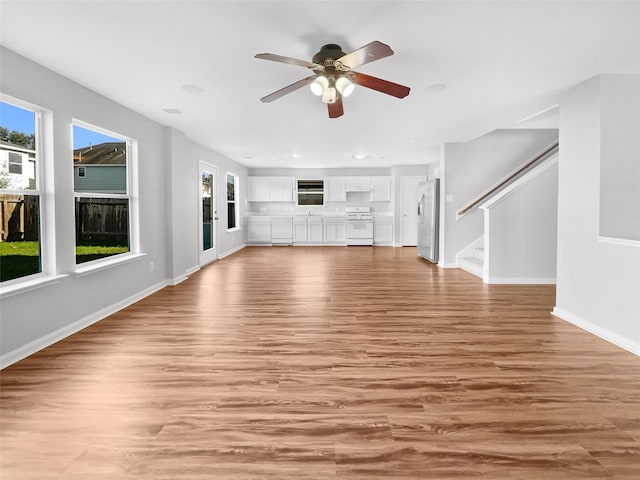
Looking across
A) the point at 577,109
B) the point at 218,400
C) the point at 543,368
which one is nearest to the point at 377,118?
the point at 577,109

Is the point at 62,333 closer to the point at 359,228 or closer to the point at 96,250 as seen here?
the point at 96,250

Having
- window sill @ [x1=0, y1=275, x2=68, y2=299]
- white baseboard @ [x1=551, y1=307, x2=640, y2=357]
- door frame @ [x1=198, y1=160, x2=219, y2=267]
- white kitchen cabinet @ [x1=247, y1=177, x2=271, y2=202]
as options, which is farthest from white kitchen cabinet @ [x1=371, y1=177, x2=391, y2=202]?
window sill @ [x1=0, y1=275, x2=68, y2=299]

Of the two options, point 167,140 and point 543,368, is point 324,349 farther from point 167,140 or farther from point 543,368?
point 167,140

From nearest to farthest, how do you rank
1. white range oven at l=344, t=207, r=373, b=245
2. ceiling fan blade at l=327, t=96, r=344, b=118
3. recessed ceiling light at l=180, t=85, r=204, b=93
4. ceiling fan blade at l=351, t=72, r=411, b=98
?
ceiling fan blade at l=351, t=72, r=411, b=98 → ceiling fan blade at l=327, t=96, r=344, b=118 → recessed ceiling light at l=180, t=85, r=204, b=93 → white range oven at l=344, t=207, r=373, b=245

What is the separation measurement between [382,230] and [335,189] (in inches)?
71.5

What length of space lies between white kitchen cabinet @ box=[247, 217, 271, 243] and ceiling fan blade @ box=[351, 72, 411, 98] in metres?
7.58

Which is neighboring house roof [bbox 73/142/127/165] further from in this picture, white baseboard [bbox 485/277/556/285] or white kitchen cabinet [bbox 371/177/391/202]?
white kitchen cabinet [bbox 371/177/391/202]

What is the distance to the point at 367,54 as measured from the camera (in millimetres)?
2219

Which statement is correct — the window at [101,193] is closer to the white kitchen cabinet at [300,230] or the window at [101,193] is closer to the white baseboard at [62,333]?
the white baseboard at [62,333]

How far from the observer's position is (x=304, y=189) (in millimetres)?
10336

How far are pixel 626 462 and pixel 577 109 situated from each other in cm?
309

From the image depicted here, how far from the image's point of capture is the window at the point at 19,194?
2607mm

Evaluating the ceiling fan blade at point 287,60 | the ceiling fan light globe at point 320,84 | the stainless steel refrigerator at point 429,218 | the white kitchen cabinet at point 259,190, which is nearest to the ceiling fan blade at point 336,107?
the ceiling fan light globe at point 320,84

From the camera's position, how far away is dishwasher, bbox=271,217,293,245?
1004 centimetres
